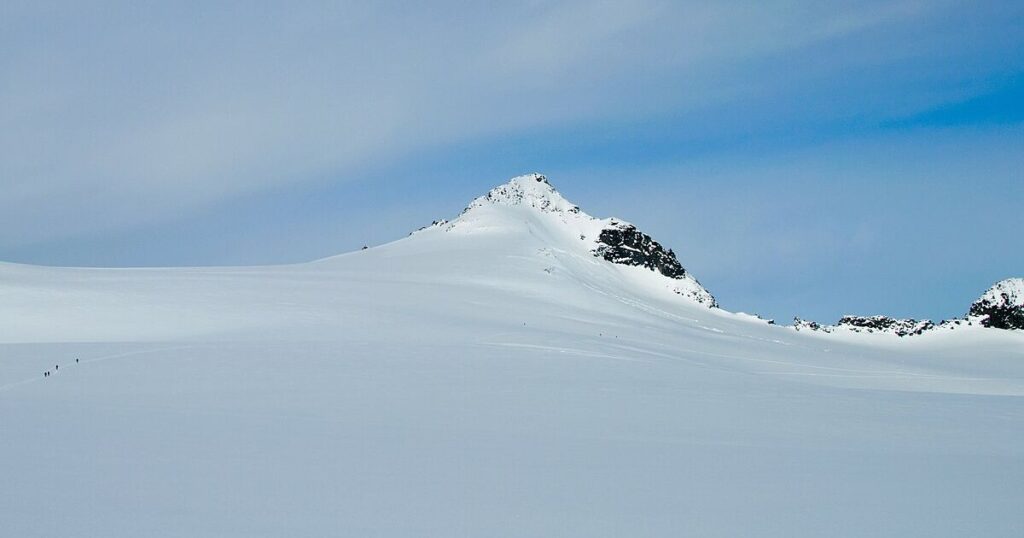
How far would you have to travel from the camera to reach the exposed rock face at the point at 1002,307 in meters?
81.0

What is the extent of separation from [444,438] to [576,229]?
83.5 metres

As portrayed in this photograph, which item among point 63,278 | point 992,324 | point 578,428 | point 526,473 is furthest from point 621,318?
point 992,324

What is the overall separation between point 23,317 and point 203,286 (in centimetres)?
952

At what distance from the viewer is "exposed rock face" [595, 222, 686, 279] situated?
85.9 meters

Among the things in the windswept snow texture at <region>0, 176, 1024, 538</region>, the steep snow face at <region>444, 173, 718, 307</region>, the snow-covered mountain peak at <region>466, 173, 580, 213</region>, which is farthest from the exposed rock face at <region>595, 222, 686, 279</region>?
the windswept snow texture at <region>0, 176, 1024, 538</region>

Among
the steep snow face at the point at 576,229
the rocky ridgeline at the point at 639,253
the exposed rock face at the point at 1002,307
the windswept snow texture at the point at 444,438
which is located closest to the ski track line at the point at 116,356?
the windswept snow texture at the point at 444,438

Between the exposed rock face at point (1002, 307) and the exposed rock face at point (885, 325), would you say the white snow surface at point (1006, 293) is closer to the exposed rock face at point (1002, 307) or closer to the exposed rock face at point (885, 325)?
the exposed rock face at point (1002, 307)

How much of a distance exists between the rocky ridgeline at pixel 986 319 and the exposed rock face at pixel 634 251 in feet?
49.5

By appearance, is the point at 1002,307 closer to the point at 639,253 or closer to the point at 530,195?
the point at 639,253

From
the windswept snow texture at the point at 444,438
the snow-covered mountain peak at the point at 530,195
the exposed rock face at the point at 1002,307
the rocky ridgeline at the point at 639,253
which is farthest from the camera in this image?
the snow-covered mountain peak at the point at 530,195

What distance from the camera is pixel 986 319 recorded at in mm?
82750

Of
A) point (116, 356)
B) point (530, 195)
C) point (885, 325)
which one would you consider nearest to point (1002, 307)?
point (885, 325)

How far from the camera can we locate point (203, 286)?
34.5 m

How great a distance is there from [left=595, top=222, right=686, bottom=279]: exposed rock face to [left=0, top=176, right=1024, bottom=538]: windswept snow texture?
192 feet
